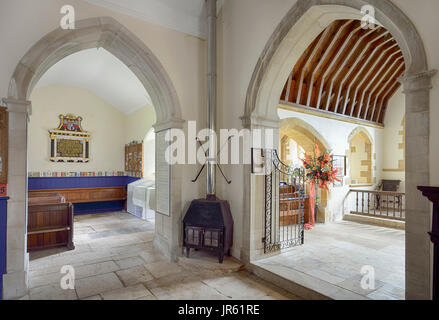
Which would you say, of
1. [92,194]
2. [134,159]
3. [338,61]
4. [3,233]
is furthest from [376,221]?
[92,194]

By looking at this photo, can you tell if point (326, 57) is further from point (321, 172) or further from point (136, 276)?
point (136, 276)

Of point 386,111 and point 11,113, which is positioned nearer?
point 11,113

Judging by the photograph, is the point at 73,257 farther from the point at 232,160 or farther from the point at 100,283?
the point at 232,160

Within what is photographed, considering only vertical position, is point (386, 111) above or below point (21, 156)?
above

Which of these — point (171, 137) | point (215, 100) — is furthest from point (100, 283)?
point (215, 100)

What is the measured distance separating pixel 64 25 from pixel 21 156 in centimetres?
157

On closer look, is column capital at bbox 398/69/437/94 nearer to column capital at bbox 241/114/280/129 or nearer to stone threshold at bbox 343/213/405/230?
column capital at bbox 241/114/280/129

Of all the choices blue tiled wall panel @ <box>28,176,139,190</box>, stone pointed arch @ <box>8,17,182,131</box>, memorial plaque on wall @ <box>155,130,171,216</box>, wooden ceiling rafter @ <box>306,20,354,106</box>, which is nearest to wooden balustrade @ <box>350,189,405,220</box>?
wooden ceiling rafter @ <box>306,20,354,106</box>

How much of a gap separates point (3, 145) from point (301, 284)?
3368mm

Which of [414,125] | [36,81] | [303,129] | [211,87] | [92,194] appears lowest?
[92,194]

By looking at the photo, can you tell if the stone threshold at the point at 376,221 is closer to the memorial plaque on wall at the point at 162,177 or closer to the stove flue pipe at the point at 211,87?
the stove flue pipe at the point at 211,87

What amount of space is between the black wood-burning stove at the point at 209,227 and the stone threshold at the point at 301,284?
48 centimetres

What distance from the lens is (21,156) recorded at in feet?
9.20

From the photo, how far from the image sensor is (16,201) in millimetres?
2771
